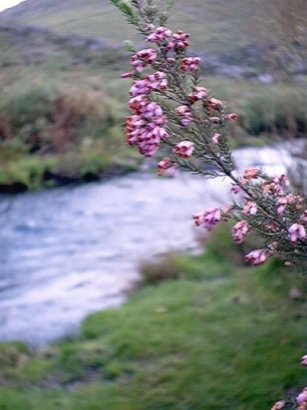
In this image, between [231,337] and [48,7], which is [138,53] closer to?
[231,337]

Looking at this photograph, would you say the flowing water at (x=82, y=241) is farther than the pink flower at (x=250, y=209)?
Yes

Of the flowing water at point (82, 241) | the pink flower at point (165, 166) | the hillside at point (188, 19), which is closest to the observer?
the pink flower at point (165, 166)

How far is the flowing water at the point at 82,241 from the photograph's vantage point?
6.29m

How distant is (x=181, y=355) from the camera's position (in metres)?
4.98

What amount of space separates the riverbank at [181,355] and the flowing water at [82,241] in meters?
0.46

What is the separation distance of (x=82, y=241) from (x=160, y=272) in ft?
6.53

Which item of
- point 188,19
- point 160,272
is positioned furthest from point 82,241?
point 188,19

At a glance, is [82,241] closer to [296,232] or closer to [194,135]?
[194,135]

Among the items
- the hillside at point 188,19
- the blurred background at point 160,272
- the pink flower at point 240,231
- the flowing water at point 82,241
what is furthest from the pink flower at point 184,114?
the flowing water at point 82,241

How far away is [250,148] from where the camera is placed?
19.3 ft

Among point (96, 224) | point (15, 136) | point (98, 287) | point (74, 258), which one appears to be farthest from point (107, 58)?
point (98, 287)

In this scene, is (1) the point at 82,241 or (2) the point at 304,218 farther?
(1) the point at 82,241

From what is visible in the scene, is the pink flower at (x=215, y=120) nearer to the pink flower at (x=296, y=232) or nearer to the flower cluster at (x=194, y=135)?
the flower cluster at (x=194, y=135)

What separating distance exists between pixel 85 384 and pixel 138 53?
288 centimetres
